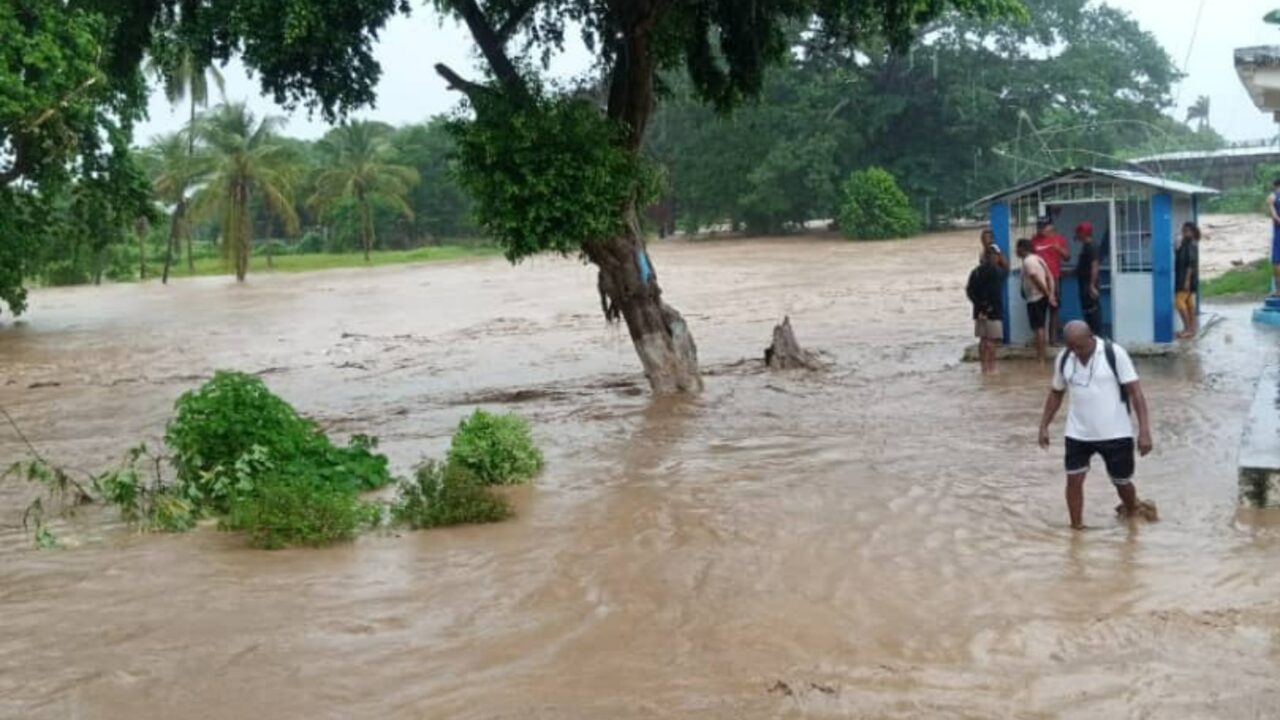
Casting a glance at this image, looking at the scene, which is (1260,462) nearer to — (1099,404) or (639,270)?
(1099,404)

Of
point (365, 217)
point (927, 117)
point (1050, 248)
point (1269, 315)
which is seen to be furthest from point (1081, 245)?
point (365, 217)

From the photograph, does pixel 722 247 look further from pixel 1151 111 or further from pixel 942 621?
pixel 942 621

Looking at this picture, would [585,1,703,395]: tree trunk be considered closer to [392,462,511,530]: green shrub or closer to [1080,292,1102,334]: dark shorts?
[1080,292,1102,334]: dark shorts

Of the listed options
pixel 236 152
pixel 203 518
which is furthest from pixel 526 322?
pixel 236 152

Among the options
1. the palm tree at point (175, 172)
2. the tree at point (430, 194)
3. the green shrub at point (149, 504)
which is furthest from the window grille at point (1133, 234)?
the tree at point (430, 194)

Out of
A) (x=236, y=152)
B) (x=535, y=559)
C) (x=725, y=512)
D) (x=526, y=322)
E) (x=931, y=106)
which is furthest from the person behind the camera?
(x=931, y=106)

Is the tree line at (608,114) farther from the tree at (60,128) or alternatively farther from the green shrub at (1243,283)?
the green shrub at (1243,283)

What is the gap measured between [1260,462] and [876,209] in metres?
40.5

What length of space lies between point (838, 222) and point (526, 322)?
25746 mm

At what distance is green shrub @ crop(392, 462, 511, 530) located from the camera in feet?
29.4

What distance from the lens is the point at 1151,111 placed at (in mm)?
53312

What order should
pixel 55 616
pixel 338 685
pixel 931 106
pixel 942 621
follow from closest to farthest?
pixel 338 685 → pixel 942 621 → pixel 55 616 → pixel 931 106

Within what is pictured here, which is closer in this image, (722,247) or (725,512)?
(725,512)

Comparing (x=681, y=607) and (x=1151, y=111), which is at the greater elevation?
(x=1151, y=111)
